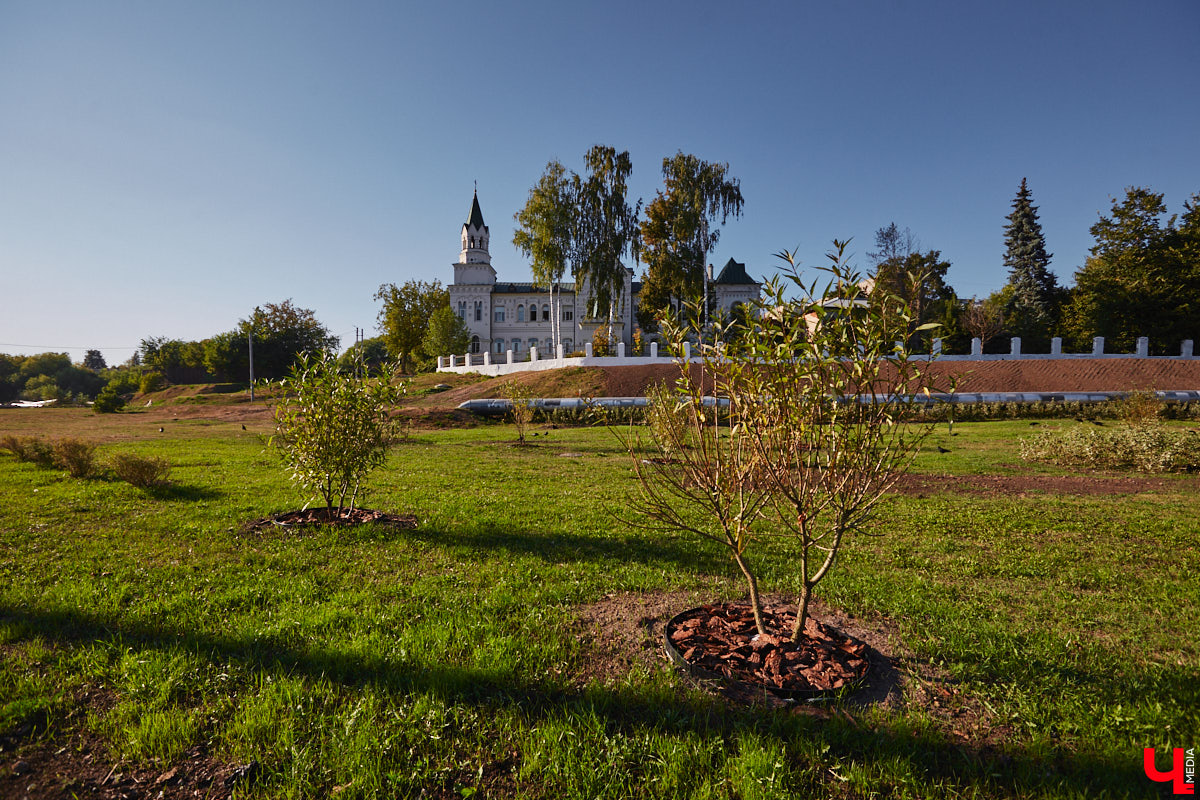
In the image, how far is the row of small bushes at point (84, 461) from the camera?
861cm

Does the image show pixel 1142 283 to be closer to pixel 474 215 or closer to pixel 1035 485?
pixel 1035 485

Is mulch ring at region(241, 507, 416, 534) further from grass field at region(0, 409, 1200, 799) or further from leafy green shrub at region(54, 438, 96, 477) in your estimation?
leafy green shrub at region(54, 438, 96, 477)

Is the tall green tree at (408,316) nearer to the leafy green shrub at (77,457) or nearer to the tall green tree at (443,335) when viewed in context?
the tall green tree at (443,335)

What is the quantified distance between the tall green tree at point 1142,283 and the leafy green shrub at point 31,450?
177ft

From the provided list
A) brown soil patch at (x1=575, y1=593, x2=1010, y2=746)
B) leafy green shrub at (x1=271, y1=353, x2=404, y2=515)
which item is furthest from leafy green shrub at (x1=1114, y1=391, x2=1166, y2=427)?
leafy green shrub at (x1=271, y1=353, x2=404, y2=515)

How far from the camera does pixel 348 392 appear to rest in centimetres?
634

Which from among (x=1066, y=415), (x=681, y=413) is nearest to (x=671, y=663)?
(x=681, y=413)

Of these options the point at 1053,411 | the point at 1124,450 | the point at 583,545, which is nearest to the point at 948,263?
the point at 1053,411

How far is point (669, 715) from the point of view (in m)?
2.85

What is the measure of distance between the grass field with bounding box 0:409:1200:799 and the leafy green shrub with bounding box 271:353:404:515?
81 centimetres

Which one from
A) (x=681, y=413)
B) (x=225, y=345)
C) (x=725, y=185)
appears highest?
(x=725, y=185)

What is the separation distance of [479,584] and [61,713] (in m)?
2.60

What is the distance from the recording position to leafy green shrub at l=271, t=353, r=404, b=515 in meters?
6.23

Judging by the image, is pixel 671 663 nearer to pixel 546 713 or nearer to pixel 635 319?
pixel 546 713
